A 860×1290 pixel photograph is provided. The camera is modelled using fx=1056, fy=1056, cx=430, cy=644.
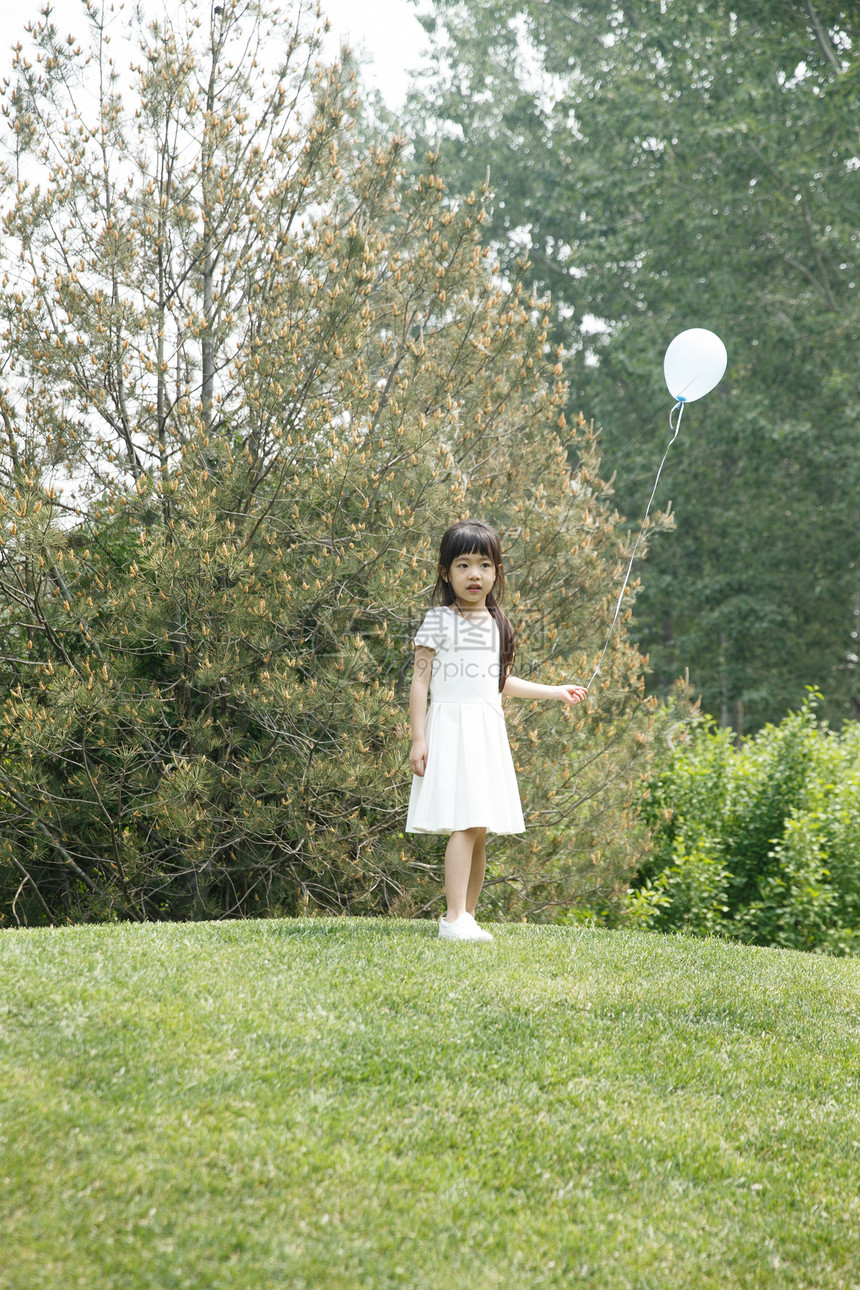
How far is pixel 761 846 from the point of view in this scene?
8.34 metres

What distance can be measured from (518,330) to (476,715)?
119 inches

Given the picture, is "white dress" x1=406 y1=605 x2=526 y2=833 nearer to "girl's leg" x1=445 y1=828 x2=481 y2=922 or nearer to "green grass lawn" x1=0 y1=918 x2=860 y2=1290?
"girl's leg" x1=445 y1=828 x2=481 y2=922

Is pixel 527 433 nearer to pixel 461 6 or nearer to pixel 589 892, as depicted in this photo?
pixel 589 892

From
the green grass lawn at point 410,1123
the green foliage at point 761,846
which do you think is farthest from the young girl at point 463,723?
the green foliage at point 761,846

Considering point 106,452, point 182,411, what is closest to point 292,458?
point 182,411

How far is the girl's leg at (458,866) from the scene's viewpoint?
14.4ft

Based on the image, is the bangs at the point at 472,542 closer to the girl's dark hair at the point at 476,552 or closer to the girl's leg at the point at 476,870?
the girl's dark hair at the point at 476,552

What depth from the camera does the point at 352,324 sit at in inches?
219

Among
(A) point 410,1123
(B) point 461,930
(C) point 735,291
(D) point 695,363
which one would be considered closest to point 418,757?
(B) point 461,930

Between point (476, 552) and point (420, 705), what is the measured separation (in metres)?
0.69

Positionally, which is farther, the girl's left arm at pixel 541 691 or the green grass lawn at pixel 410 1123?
the girl's left arm at pixel 541 691

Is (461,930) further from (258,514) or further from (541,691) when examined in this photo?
(258,514)

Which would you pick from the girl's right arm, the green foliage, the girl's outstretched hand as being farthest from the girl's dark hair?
the green foliage

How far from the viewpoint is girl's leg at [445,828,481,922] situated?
4379mm
